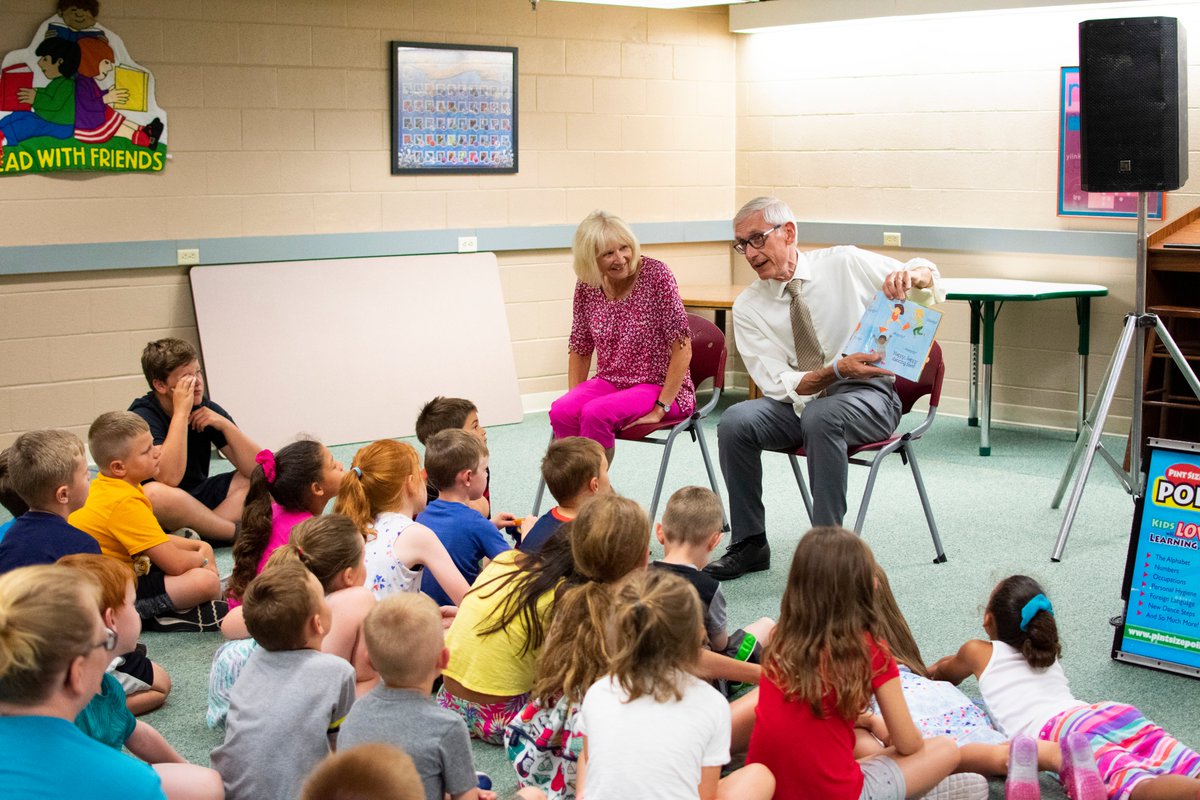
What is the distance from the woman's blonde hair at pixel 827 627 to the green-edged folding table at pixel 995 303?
3.52 meters

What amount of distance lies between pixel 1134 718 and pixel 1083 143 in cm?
231

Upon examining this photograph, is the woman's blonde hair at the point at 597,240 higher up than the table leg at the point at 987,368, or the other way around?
the woman's blonde hair at the point at 597,240

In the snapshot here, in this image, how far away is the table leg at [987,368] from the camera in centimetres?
586

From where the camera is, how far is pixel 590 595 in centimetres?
250

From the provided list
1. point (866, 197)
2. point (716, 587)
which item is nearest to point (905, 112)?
point (866, 197)

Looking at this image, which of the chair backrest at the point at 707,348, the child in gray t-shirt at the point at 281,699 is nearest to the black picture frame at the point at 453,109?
the chair backrest at the point at 707,348

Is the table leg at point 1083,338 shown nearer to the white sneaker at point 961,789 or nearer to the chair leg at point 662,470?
the chair leg at point 662,470

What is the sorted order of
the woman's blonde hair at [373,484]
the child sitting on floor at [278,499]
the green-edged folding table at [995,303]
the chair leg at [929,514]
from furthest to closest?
the green-edged folding table at [995,303]
the chair leg at [929,514]
the child sitting on floor at [278,499]
the woman's blonde hair at [373,484]

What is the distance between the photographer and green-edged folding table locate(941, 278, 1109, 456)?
5.75m

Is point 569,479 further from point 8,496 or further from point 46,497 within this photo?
point 8,496

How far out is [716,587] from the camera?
113 inches

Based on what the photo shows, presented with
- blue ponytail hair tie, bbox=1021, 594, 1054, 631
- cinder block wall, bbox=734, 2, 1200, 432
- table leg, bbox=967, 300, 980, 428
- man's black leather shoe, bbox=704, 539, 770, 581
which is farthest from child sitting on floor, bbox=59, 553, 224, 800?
cinder block wall, bbox=734, 2, 1200, 432

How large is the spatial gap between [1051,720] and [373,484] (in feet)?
5.52

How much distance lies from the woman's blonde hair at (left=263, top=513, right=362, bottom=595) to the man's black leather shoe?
5.05 ft
